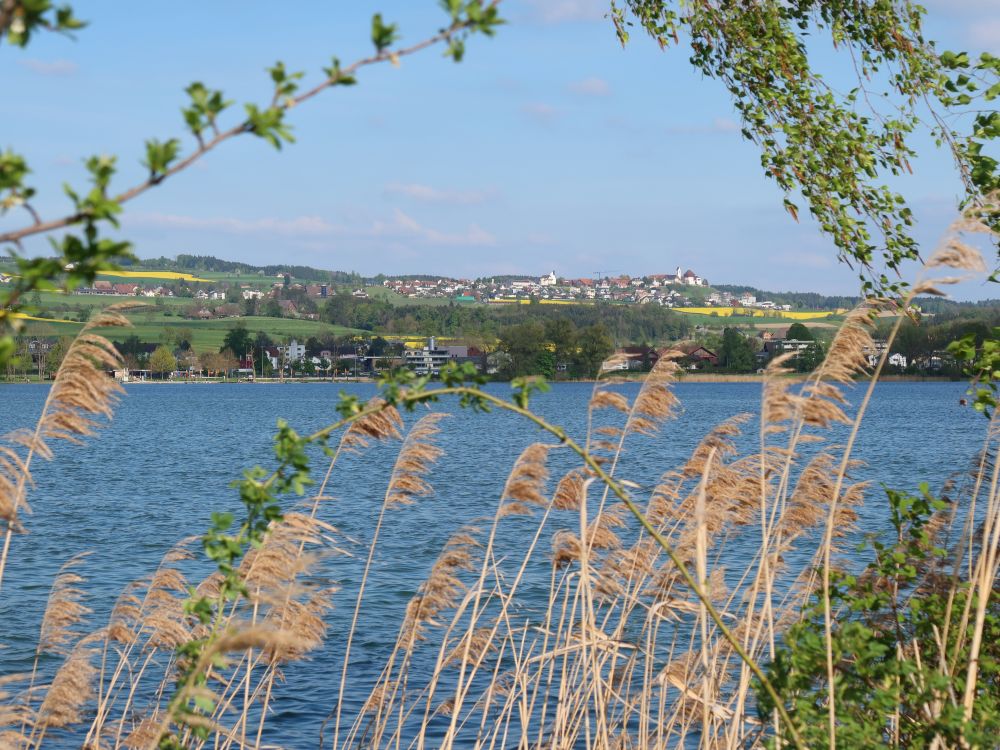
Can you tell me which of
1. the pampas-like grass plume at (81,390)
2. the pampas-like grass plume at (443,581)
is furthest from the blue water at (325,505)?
the pampas-like grass plume at (81,390)

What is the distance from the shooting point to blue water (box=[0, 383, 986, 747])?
712 inches

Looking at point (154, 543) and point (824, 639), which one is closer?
point (824, 639)

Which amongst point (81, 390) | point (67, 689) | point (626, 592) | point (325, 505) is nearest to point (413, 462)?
point (626, 592)

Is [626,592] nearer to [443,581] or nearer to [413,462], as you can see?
[443,581]

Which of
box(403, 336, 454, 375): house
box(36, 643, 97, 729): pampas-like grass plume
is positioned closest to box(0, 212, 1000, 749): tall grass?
box(36, 643, 97, 729): pampas-like grass plume

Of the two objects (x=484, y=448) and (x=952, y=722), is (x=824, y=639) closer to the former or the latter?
(x=952, y=722)

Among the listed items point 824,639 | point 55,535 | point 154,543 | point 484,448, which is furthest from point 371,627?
point 484,448

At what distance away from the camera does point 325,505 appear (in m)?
37.7

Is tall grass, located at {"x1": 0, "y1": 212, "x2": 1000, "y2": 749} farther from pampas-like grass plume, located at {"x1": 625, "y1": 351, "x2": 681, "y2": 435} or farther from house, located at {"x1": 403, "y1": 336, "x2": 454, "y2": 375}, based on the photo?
house, located at {"x1": 403, "y1": 336, "x2": 454, "y2": 375}

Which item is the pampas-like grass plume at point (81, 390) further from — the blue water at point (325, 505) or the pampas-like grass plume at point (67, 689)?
the blue water at point (325, 505)

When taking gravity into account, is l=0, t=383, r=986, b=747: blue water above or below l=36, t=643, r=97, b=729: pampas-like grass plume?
below

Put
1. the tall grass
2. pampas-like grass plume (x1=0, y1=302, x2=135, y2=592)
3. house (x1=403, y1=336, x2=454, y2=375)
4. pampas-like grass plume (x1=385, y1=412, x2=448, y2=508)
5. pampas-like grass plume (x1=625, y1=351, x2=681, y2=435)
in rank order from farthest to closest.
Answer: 1. house (x1=403, y1=336, x2=454, y2=375)
2. pampas-like grass plume (x1=625, y1=351, x2=681, y2=435)
3. pampas-like grass plume (x1=385, y1=412, x2=448, y2=508)
4. pampas-like grass plume (x1=0, y1=302, x2=135, y2=592)
5. the tall grass

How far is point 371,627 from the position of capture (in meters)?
18.9

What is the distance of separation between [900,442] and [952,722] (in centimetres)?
6748
